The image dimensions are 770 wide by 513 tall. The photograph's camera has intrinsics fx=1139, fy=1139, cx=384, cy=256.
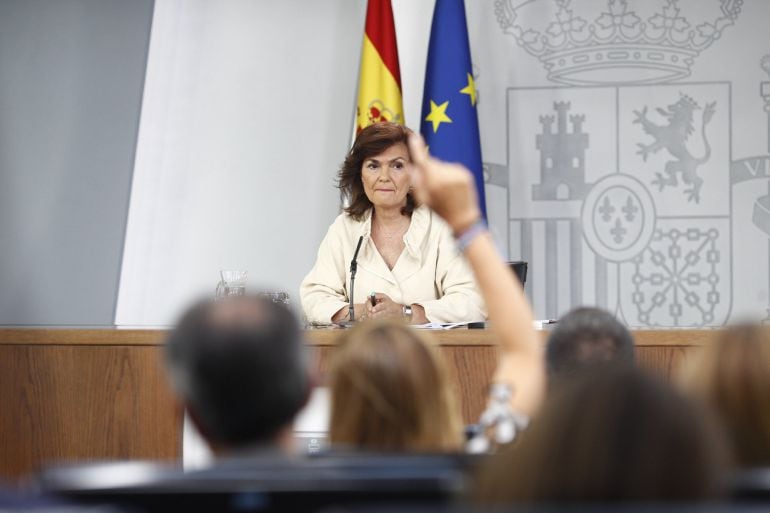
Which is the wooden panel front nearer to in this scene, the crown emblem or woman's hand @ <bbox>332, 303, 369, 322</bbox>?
woman's hand @ <bbox>332, 303, 369, 322</bbox>

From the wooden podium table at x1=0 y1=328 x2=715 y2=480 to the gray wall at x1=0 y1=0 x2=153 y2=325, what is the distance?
2.21m

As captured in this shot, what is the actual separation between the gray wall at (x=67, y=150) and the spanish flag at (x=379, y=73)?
137 centimetres

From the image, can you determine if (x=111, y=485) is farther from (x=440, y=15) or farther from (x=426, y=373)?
(x=440, y=15)

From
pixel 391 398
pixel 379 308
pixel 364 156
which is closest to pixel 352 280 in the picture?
pixel 379 308

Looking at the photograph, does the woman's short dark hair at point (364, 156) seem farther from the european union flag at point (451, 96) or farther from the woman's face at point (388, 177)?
the european union flag at point (451, 96)

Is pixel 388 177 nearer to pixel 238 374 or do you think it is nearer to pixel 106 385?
pixel 106 385

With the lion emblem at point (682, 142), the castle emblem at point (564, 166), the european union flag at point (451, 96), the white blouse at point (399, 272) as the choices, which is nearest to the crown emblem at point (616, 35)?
the lion emblem at point (682, 142)

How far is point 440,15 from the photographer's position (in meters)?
5.88

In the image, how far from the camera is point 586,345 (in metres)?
1.96

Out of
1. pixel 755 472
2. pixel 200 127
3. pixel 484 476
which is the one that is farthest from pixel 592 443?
pixel 200 127

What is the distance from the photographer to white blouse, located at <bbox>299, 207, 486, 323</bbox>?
466 centimetres

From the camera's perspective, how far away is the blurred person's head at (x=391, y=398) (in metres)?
1.54

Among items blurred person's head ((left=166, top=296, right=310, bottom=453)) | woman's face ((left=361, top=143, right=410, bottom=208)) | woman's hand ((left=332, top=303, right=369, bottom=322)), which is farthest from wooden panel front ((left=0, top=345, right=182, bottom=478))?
blurred person's head ((left=166, top=296, right=310, bottom=453))

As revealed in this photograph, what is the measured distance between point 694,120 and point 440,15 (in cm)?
147
